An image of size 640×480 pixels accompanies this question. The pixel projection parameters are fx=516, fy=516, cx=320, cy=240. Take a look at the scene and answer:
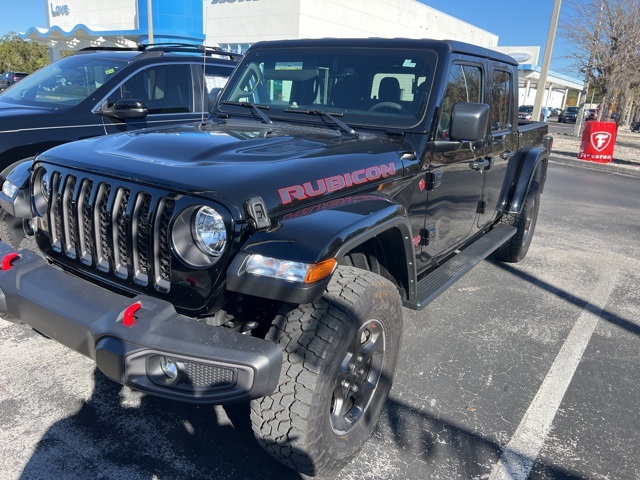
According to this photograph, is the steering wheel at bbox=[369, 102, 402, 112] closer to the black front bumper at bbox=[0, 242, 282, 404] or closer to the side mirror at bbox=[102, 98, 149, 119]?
the black front bumper at bbox=[0, 242, 282, 404]

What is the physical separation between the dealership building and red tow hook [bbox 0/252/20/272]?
674 inches

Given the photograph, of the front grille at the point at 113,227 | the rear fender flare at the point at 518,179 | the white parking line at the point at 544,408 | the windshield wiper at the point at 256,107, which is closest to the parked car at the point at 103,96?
the windshield wiper at the point at 256,107

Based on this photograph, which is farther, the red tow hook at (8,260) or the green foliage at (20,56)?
the green foliage at (20,56)

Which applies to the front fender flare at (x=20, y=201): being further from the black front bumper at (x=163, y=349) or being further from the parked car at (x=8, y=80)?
the parked car at (x=8, y=80)

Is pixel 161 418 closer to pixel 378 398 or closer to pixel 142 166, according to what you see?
pixel 378 398

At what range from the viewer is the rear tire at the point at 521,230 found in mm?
5281

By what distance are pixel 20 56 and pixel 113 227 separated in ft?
140

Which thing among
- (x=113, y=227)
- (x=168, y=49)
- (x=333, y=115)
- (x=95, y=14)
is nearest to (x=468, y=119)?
(x=333, y=115)

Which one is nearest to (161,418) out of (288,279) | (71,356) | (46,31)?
(71,356)

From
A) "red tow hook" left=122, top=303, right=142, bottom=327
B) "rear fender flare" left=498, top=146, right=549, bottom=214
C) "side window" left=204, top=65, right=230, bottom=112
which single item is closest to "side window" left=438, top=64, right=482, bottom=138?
"rear fender flare" left=498, top=146, right=549, bottom=214

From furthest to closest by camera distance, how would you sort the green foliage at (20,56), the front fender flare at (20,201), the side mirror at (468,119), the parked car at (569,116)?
1. the parked car at (569,116)
2. the green foliage at (20,56)
3. the side mirror at (468,119)
4. the front fender flare at (20,201)

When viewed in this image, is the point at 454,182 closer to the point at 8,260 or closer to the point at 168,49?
the point at 8,260

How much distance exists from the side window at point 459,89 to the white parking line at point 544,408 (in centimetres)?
174

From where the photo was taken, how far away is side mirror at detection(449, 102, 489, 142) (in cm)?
310
